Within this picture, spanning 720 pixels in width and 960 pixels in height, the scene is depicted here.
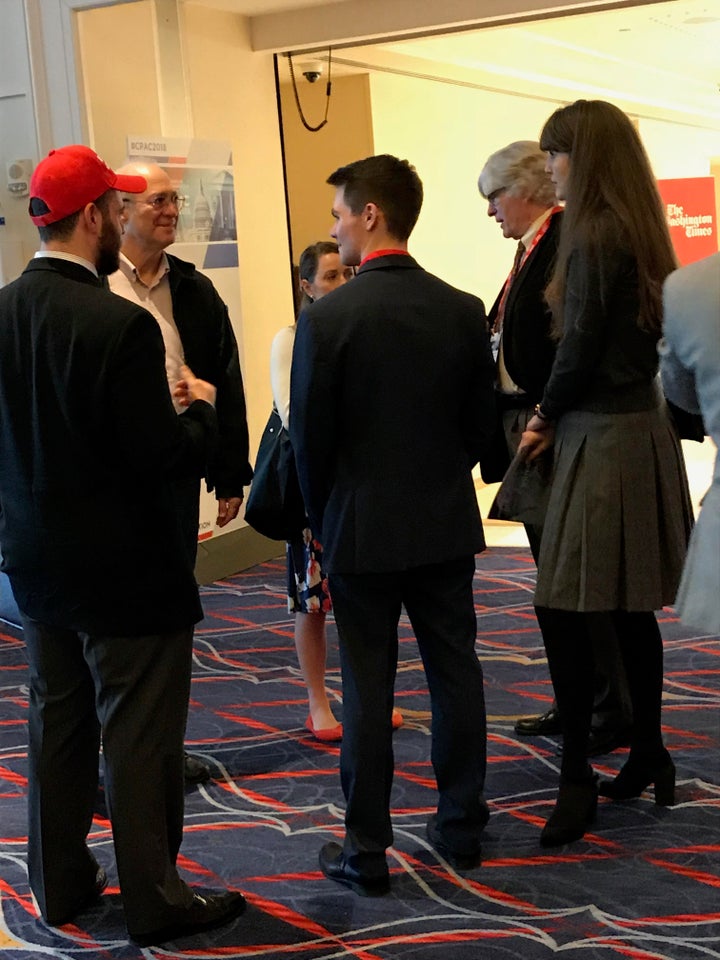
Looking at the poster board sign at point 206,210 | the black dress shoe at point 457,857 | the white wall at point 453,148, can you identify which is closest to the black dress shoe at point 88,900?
the black dress shoe at point 457,857

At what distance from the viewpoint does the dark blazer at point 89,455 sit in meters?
2.36

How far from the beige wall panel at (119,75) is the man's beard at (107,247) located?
9.99 feet

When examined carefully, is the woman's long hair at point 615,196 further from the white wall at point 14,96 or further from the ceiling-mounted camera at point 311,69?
the ceiling-mounted camera at point 311,69

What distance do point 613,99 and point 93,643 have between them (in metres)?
11.0

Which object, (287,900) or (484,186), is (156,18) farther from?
(287,900)

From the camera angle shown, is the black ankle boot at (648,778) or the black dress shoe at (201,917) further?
the black ankle boot at (648,778)

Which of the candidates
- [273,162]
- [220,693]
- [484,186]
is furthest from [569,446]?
[273,162]

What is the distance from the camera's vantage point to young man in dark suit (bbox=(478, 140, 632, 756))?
318 centimetres

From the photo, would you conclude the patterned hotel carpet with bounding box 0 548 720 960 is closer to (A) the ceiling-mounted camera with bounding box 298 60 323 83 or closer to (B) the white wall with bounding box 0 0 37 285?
(B) the white wall with bounding box 0 0 37 285

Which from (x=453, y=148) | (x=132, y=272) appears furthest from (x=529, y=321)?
(x=453, y=148)

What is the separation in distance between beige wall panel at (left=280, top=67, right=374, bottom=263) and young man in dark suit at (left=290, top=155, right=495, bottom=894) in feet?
15.5

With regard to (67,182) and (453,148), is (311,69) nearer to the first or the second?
(453,148)

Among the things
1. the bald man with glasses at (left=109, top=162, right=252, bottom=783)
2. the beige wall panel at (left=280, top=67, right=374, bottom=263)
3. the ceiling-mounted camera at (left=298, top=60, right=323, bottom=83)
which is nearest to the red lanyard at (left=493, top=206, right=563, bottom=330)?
the bald man with glasses at (left=109, top=162, right=252, bottom=783)

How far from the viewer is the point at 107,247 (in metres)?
2.53
